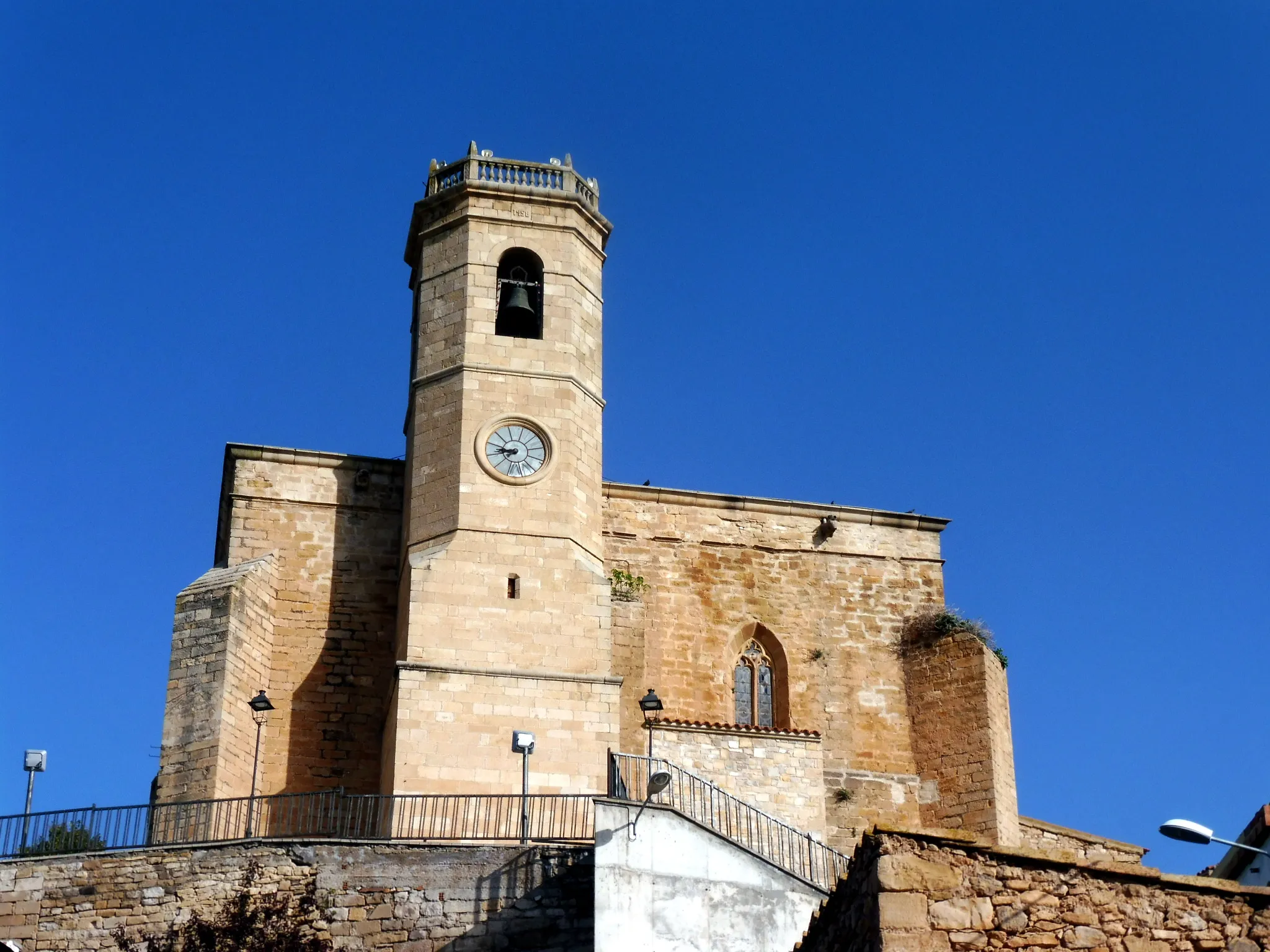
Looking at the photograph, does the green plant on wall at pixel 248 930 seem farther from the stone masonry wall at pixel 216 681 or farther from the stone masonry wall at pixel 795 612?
the stone masonry wall at pixel 795 612

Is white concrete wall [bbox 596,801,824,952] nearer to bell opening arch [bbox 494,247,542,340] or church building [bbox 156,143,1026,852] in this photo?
church building [bbox 156,143,1026,852]

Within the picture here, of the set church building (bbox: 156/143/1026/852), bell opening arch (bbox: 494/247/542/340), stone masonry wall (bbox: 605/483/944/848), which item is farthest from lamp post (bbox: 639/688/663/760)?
bell opening arch (bbox: 494/247/542/340)

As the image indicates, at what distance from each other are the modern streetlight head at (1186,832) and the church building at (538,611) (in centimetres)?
1215

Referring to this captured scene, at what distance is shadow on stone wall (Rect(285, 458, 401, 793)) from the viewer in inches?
1115

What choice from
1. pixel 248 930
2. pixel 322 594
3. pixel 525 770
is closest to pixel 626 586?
pixel 322 594

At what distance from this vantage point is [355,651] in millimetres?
29266

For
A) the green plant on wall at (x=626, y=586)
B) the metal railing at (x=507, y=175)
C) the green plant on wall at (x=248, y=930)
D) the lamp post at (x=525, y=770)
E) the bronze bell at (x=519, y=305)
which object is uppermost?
the metal railing at (x=507, y=175)

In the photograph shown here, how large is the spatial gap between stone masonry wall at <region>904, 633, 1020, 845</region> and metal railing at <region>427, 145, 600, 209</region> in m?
9.03

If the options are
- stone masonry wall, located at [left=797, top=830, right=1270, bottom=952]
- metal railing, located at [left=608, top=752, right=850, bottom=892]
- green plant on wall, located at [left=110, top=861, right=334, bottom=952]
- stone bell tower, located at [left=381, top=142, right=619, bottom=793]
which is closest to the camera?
A: stone masonry wall, located at [left=797, top=830, right=1270, bottom=952]

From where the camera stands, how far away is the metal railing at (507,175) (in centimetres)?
3066

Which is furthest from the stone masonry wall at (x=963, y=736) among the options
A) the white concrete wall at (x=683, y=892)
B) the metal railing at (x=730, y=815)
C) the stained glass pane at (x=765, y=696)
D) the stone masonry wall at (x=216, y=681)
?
the stone masonry wall at (x=216, y=681)

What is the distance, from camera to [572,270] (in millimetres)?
30219

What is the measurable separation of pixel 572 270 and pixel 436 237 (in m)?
2.18

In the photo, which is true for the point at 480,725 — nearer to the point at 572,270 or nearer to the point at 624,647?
the point at 624,647
